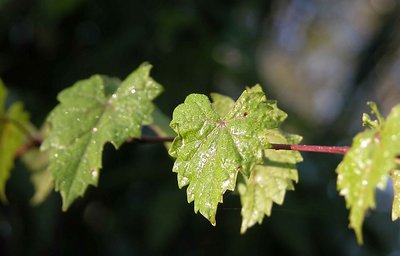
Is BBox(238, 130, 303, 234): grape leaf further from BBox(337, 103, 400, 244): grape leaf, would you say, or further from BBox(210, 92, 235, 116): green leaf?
BBox(337, 103, 400, 244): grape leaf

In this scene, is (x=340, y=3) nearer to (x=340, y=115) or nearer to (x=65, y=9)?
(x=340, y=115)

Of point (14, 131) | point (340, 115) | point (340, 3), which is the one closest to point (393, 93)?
point (340, 3)

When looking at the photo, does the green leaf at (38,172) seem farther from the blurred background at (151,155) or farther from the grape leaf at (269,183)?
the grape leaf at (269,183)

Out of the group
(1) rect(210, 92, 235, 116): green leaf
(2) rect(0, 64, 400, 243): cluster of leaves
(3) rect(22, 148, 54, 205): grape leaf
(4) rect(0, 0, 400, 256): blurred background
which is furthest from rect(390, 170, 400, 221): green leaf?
(4) rect(0, 0, 400, 256): blurred background

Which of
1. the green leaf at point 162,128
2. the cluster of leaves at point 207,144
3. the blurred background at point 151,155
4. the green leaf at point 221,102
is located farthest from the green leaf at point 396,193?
the blurred background at point 151,155

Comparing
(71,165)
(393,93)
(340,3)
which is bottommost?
(393,93)

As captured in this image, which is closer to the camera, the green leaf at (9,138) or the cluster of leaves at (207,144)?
the cluster of leaves at (207,144)

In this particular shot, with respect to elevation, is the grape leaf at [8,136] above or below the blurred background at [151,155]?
above
